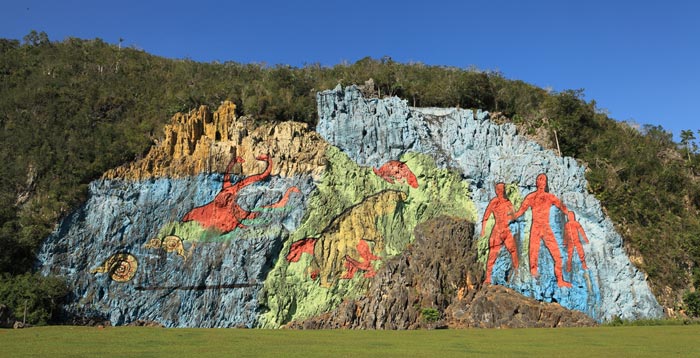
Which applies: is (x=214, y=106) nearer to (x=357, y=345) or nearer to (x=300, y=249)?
(x=300, y=249)

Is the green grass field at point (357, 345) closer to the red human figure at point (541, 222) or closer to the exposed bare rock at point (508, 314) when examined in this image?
the exposed bare rock at point (508, 314)

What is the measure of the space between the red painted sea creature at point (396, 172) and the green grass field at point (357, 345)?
31.3ft

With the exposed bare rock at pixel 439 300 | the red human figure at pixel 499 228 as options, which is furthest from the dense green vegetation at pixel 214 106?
the exposed bare rock at pixel 439 300

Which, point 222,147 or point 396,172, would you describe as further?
point 396,172

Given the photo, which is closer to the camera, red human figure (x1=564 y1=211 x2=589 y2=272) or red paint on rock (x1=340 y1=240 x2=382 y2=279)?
red paint on rock (x1=340 y1=240 x2=382 y2=279)

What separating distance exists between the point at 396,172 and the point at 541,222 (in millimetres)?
7085

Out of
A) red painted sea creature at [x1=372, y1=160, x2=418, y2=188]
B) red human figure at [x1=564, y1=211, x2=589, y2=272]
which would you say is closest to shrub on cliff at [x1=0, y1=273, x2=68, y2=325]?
red painted sea creature at [x1=372, y1=160, x2=418, y2=188]

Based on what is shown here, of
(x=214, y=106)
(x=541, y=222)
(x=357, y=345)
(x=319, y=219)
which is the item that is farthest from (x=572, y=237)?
(x=214, y=106)

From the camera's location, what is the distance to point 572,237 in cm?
2500

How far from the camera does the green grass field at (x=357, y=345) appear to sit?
41.1 feet

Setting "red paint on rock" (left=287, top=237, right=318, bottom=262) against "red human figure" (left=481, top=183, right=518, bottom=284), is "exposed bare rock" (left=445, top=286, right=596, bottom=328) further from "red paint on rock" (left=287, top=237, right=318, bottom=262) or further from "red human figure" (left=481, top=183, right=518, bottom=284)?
"red paint on rock" (left=287, top=237, right=318, bottom=262)

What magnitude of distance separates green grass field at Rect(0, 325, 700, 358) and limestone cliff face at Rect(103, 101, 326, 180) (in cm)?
960

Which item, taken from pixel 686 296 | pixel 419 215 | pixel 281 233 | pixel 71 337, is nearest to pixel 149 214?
pixel 281 233

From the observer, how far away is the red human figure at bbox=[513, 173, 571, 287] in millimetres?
24719
